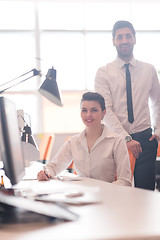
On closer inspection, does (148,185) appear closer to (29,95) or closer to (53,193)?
(53,193)

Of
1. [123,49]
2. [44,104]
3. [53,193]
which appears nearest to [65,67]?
[44,104]

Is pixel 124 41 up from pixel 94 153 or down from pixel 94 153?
up

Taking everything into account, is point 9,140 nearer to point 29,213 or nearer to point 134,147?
point 29,213

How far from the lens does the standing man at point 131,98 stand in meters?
2.59

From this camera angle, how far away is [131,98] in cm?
266

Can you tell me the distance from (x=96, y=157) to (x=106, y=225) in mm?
1340

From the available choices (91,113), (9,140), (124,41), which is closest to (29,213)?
(9,140)

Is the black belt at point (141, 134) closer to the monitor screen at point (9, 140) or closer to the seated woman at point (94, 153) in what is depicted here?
the seated woman at point (94, 153)

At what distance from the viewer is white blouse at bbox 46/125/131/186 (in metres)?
2.15

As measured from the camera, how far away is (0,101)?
1.01 metres

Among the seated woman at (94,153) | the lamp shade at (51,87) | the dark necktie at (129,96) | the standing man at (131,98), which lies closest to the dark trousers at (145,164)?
the standing man at (131,98)

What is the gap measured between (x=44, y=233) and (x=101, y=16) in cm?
726

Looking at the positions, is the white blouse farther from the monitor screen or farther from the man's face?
the monitor screen

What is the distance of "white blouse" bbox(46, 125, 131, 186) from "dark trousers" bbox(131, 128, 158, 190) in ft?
1.40
